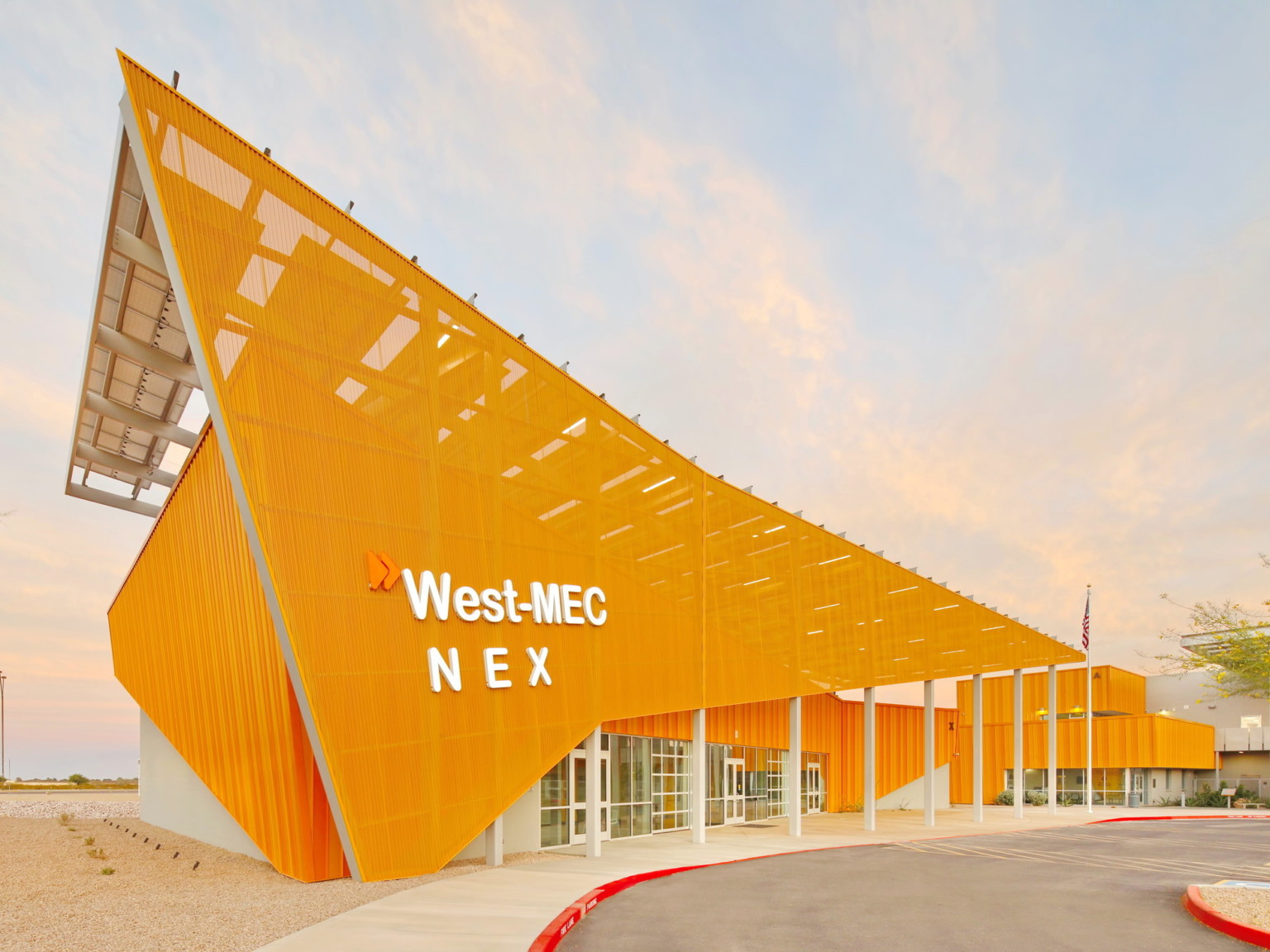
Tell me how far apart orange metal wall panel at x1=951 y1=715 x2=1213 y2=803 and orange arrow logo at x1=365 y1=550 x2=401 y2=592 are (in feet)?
141

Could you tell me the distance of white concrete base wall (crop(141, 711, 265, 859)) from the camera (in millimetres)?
20781

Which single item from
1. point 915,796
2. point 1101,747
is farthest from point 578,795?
point 1101,747

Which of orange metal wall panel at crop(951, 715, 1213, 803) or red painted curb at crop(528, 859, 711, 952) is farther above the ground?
red painted curb at crop(528, 859, 711, 952)

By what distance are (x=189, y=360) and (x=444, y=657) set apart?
25.7 feet

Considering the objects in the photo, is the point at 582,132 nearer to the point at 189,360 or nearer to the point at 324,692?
the point at 189,360

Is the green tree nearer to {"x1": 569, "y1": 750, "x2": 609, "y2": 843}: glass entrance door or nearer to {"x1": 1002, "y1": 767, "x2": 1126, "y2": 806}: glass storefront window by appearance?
{"x1": 569, "y1": 750, "x2": 609, "y2": 843}: glass entrance door

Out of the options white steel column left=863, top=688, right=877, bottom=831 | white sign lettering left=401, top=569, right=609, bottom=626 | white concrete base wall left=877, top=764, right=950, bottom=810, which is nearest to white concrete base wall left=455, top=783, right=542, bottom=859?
white sign lettering left=401, top=569, right=609, bottom=626

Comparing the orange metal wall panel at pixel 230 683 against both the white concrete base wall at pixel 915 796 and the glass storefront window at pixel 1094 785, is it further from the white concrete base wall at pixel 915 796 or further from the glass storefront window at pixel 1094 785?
the glass storefront window at pixel 1094 785

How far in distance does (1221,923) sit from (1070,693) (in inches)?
2187

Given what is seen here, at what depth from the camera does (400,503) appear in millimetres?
15977

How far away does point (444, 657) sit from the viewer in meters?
16.2

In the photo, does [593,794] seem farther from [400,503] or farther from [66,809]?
[66,809]

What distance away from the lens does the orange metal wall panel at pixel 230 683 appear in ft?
50.0

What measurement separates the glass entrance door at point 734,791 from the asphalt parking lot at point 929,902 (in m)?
8.29
